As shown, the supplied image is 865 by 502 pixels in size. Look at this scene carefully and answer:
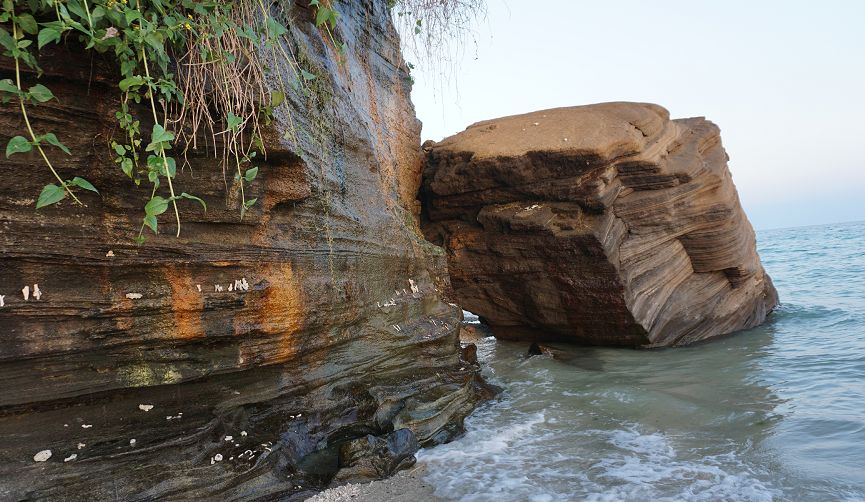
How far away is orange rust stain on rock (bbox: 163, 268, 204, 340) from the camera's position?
3.16 metres

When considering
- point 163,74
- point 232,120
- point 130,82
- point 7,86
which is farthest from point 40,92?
point 232,120

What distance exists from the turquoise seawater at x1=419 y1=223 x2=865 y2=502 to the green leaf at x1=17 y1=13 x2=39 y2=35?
2.95m

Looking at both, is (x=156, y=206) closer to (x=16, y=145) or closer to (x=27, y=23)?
(x=16, y=145)

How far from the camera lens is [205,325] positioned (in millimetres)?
3268

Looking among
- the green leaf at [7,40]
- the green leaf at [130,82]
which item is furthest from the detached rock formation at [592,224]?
the green leaf at [7,40]

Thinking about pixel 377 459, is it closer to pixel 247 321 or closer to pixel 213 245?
pixel 247 321

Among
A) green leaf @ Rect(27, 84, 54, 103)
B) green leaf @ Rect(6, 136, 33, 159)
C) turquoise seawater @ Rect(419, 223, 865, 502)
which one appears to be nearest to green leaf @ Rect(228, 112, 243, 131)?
green leaf @ Rect(27, 84, 54, 103)

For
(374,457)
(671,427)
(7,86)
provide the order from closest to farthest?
(7,86) → (374,457) → (671,427)

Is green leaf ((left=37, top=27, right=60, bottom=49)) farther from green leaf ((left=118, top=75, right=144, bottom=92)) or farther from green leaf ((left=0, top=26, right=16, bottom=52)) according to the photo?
green leaf ((left=118, top=75, right=144, bottom=92))

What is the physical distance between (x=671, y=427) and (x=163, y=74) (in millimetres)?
3979

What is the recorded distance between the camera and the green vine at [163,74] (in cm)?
238

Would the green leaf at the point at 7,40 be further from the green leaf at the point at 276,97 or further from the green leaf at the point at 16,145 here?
the green leaf at the point at 276,97

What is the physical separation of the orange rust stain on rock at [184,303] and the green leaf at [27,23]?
127 centimetres

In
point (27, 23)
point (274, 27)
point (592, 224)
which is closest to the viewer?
point (27, 23)
